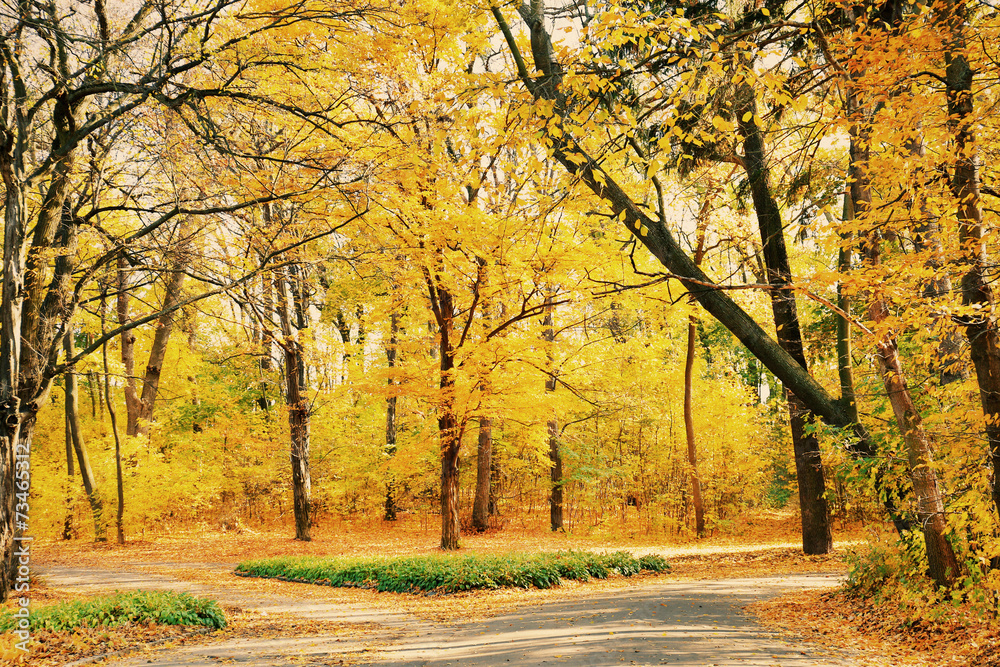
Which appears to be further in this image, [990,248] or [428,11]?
[428,11]

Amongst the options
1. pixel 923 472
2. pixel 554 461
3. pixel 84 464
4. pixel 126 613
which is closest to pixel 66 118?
pixel 126 613

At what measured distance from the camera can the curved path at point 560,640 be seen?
16.1 feet

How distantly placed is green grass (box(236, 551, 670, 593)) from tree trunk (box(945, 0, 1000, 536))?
6.36 metres

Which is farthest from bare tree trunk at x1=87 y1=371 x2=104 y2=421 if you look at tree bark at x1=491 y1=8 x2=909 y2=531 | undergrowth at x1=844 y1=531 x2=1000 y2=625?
undergrowth at x1=844 y1=531 x2=1000 y2=625

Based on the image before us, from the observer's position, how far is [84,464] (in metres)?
15.3

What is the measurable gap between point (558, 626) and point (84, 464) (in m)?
14.7

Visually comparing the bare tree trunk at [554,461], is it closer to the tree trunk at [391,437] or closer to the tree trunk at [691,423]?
the tree trunk at [691,423]

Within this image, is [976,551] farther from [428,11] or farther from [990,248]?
[428,11]

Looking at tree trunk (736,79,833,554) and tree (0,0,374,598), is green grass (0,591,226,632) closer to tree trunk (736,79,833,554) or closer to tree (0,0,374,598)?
tree (0,0,374,598)

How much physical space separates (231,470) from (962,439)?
65.2 ft

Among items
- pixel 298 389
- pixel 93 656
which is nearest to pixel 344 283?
pixel 298 389

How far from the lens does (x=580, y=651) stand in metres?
5.08

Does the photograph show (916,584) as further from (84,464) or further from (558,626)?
(84,464)

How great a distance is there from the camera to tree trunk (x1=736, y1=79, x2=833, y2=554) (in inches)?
356
